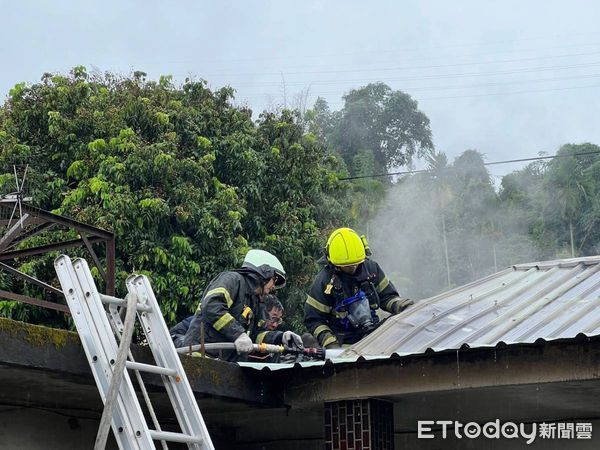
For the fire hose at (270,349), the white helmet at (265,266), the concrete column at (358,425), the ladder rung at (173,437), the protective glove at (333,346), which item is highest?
the white helmet at (265,266)

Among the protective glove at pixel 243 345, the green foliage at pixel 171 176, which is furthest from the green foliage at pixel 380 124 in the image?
the protective glove at pixel 243 345

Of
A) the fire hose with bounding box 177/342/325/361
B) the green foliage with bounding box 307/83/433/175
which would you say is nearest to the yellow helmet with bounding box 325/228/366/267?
the fire hose with bounding box 177/342/325/361

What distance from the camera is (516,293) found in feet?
29.0

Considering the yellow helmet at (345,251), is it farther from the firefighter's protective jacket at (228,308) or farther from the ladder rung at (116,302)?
the ladder rung at (116,302)

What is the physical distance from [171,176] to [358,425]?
994 cm

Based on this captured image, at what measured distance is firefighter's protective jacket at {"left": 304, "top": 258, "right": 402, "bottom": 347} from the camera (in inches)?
359

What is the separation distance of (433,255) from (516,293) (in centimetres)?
3646

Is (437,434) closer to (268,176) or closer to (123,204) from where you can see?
(123,204)

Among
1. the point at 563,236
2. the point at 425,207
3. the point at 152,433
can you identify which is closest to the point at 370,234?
the point at 425,207

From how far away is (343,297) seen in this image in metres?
9.27

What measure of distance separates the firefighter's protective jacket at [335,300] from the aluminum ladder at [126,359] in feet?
9.67

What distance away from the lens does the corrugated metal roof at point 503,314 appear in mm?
7422

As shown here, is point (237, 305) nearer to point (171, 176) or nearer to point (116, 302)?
point (116, 302)

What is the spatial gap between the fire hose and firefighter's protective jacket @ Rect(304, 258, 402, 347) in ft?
2.93
